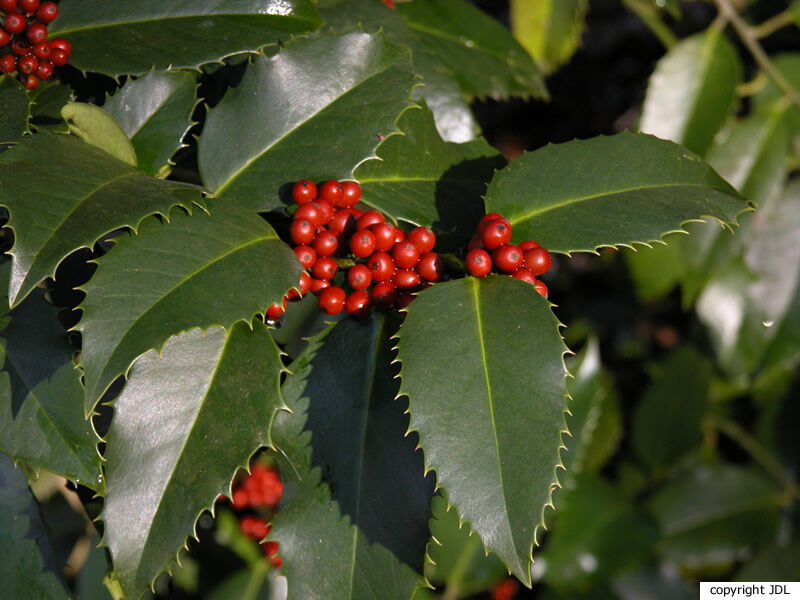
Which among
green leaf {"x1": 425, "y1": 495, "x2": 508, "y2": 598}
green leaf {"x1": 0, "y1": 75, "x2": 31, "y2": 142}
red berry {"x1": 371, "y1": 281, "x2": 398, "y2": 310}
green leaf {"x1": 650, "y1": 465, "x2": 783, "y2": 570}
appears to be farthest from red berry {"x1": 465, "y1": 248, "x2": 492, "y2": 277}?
green leaf {"x1": 650, "y1": 465, "x2": 783, "y2": 570}

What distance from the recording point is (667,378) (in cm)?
200

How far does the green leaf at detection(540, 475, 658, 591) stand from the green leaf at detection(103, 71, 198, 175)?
1334mm

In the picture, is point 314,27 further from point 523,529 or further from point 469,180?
point 523,529

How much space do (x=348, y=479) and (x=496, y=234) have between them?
322 millimetres

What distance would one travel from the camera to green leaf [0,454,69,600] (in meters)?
0.82

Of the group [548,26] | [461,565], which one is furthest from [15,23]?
[461,565]

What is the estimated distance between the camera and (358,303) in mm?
793

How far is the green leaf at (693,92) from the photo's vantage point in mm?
1539

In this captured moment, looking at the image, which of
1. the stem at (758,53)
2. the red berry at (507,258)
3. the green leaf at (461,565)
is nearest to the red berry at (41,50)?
the red berry at (507,258)

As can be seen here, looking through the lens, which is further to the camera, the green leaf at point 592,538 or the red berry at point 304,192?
the green leaf at point 592,538

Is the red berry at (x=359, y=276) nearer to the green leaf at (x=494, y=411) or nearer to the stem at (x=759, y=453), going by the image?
the green leaf at (x=494, y=411)

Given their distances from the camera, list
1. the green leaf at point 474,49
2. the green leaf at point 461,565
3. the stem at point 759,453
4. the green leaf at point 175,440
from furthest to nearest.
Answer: the stem at point 759,453 → the green leaf at point 461,565 → the green leaf at point 474,49 → the green leaf at point 175,440

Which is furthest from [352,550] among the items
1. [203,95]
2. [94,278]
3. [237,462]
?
[203,95]

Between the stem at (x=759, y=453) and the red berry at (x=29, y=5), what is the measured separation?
2.09 meters
